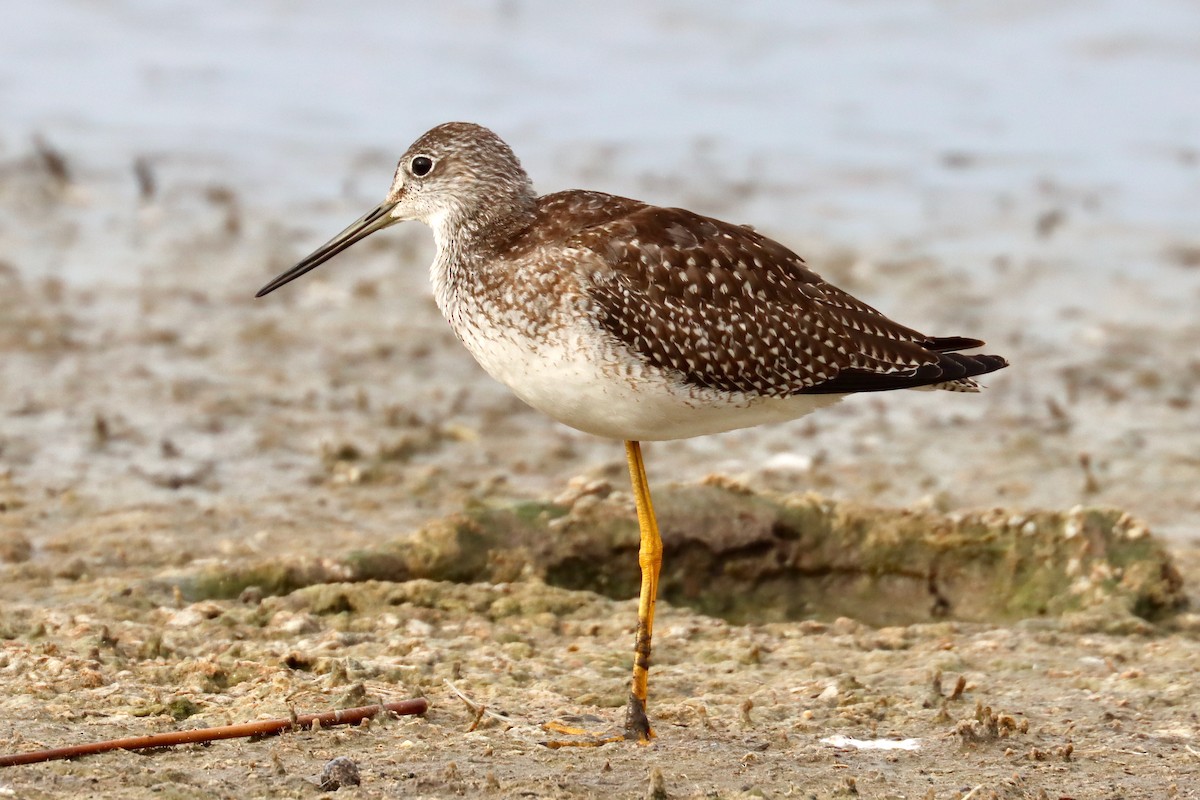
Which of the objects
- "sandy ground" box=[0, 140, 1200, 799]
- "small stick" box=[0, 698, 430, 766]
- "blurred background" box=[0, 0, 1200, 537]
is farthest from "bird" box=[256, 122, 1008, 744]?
"blurred background" box=[0, 0, 1200, 537]

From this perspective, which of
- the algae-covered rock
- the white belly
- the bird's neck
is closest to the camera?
the white belly

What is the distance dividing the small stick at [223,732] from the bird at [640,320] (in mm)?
814

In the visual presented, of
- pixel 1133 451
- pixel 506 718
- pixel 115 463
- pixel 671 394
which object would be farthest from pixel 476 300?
pixel 1133 451

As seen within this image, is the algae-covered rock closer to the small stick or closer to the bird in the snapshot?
the bird

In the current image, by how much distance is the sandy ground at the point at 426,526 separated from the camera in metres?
5.22

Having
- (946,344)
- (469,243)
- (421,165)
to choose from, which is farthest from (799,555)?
(421,165)

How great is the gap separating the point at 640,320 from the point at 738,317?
1.51ft

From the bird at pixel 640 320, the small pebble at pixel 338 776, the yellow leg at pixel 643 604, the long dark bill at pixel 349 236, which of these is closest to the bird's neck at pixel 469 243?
the bird at pixel 640 320

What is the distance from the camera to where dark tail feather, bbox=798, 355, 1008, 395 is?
6.23 m

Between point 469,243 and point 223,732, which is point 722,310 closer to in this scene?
point 469,243

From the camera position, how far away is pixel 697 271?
608 cm

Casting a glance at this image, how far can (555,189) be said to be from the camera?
12773 mm

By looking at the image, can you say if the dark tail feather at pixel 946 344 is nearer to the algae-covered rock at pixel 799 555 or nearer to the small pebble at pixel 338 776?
the algae-covered rock at pixel 799 555

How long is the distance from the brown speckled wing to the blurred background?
2.17 metres
